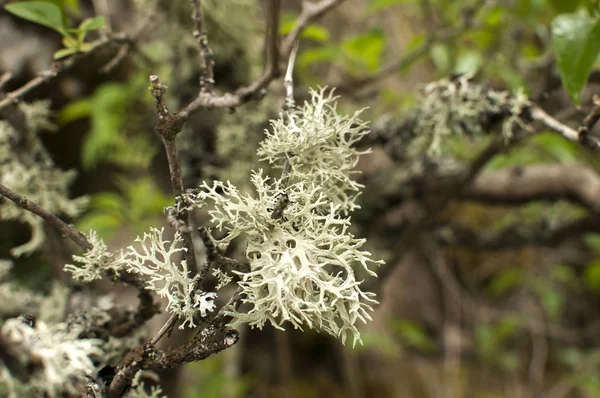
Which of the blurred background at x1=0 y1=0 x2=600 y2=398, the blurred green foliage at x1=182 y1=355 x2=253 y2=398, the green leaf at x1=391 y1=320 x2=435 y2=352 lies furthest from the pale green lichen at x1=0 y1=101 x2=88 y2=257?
the green leaf at x1=391 y1=320 x2=435 y2=352

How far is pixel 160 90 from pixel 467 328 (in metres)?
1.68

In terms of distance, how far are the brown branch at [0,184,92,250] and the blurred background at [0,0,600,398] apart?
292mm

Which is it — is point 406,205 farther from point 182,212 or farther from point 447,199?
point 182,212

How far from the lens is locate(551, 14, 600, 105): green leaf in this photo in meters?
0.52

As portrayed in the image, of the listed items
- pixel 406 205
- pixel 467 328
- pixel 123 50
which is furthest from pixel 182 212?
pixel 467 328

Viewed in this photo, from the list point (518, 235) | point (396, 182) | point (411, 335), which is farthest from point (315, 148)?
point (411, 335)

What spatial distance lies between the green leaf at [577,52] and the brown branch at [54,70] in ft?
1.88

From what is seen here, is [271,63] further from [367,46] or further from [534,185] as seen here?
[534,185]

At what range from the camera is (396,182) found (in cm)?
103

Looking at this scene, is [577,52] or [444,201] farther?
[444,201]

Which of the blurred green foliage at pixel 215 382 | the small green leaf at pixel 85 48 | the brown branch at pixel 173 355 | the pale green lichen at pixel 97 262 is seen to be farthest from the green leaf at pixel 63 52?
the blurred green foliage at pixel 215 382

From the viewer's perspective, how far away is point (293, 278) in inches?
15.2

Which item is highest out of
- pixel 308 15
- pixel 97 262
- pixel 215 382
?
pixel 308 15

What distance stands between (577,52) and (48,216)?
58 centimetres
